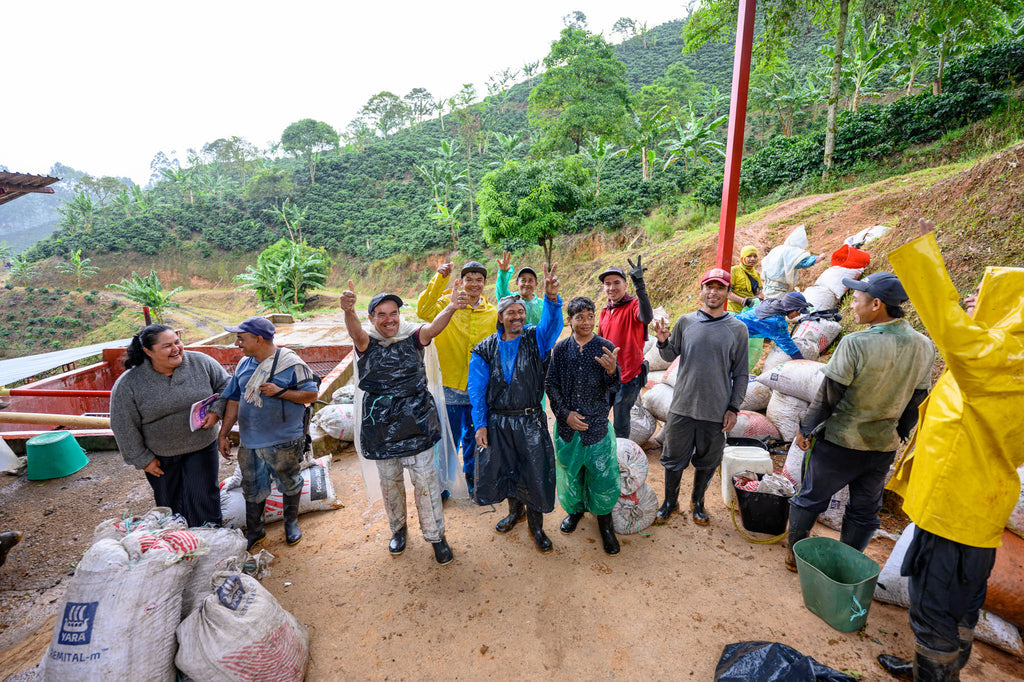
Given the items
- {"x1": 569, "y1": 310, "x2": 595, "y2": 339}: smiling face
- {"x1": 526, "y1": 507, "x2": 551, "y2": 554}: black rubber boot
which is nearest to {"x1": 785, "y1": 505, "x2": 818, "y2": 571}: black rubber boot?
{"x1": 526, "y1": 507, "x2": 551, "y2": 554}: black rubber boot

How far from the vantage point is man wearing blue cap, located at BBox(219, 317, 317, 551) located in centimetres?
271

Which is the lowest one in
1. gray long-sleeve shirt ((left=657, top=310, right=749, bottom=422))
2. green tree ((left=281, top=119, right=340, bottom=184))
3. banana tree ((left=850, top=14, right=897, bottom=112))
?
gray long-sleeve shirt ((left=657, top=310, right=749, bottom=422))

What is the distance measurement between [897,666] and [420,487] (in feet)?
8.13

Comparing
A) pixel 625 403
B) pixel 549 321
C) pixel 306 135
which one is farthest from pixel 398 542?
pixel 306 135

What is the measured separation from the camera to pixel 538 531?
288cm

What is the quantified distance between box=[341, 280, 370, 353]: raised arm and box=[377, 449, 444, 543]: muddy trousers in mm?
747

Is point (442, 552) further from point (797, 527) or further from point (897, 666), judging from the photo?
point (897, 666)

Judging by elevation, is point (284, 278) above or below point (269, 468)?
above

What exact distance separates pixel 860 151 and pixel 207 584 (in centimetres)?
1521

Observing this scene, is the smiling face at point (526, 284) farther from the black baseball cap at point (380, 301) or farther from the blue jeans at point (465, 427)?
the black baseball cap at point (380, 301)

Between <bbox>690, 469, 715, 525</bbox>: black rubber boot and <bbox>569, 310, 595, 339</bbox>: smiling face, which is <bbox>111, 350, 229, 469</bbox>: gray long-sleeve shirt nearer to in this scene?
<bbox>569, 310, 595, 339</bbox>: smiling face

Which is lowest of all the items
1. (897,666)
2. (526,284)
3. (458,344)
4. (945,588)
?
(897,666)

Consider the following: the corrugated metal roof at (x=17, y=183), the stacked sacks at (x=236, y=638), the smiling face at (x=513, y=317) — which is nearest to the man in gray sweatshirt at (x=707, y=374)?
the smiling face at (x=513, y=317)

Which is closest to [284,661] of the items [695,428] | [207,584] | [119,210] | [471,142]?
[207,584]
